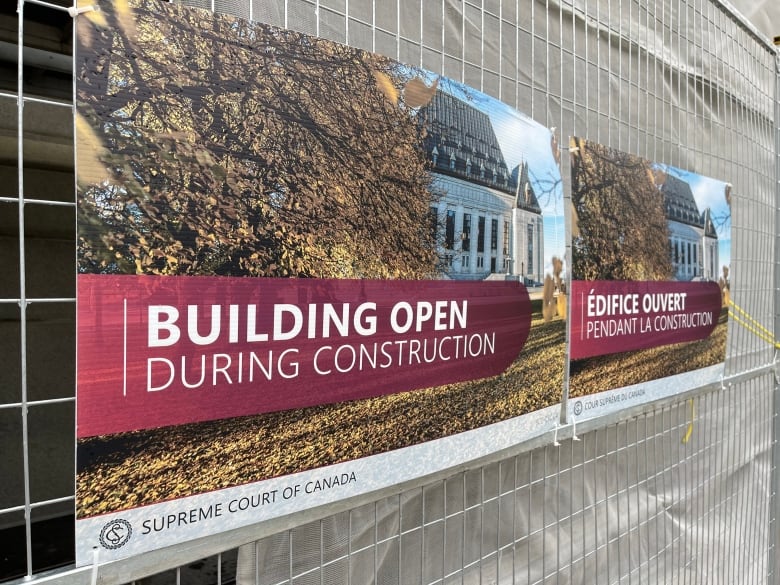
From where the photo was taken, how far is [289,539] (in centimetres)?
81

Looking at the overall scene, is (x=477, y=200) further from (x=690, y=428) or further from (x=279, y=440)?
(x=690, y=428)

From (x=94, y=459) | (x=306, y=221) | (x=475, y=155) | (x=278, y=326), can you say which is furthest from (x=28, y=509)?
(x=475, y=155)

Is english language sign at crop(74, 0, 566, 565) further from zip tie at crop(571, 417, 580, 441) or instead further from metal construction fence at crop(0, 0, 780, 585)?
zip tie at crop(571, 417, 580, 441)

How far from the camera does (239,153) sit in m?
0.69

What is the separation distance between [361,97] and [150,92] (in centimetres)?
30

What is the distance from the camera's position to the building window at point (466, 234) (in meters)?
0.95

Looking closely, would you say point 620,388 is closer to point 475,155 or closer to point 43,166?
point 475,155

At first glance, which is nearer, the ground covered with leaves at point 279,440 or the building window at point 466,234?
the ground covered with leaves at point 279,440

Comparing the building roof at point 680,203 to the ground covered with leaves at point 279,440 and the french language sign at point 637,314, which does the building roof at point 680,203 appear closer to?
the french language sign at point 637,314

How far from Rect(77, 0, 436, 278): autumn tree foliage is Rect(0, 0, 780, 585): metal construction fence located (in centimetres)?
8

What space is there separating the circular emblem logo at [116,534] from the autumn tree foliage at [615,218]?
37.1 inches

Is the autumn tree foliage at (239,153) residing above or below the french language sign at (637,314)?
above

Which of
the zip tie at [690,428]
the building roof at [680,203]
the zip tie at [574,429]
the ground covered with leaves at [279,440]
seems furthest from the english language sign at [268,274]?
the zip tie at [690,428]

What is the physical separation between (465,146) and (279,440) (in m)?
0.56
